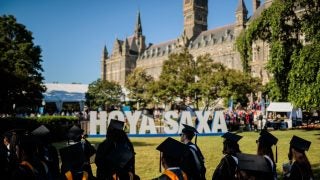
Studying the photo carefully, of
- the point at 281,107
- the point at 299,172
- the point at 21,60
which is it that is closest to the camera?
the point at 299,172

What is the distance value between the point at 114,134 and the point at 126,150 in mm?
585

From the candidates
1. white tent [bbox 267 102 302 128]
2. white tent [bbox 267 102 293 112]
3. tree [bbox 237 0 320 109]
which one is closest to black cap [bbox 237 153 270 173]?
tree [bbox 237 0 320 109]

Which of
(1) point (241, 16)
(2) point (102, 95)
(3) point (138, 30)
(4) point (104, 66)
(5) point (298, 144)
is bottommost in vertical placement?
(5) point (298, 144)

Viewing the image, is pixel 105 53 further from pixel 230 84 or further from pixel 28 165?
pixel 28 165

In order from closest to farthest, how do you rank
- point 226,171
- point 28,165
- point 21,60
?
point 28,165 → point 226,171 → point 21,60

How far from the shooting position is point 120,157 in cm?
584

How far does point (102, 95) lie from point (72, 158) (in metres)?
49.2

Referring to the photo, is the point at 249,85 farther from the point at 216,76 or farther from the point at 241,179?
the point at 241,179

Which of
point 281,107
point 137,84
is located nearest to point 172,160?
point 281,107

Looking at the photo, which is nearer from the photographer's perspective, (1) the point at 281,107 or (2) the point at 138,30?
(1) the point at 281,107

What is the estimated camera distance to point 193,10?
277ft

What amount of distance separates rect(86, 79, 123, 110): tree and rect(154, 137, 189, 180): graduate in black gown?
48158mm

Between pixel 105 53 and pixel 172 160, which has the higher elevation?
pixel 105 53

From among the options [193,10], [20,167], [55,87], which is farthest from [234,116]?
[193,10]
